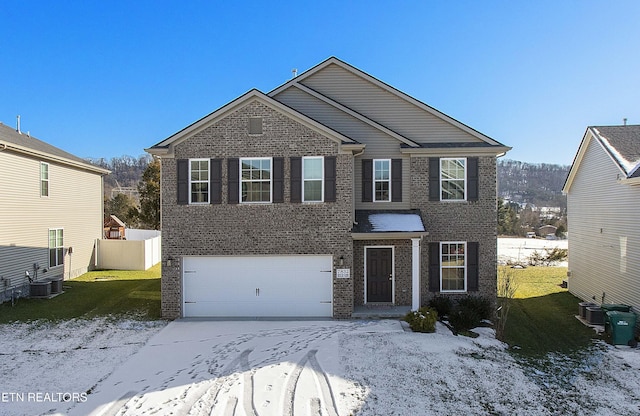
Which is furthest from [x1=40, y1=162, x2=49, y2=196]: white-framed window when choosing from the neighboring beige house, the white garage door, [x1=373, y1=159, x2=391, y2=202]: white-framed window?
[x1=373, y1=159, x2=391, y2=202]: white-framed window

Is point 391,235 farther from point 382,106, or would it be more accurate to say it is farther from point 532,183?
point 532,183

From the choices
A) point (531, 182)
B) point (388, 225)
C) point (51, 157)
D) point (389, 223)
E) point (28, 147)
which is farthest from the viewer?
point (531, 182)

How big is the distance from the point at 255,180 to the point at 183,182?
2465 mm

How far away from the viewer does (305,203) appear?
13.6 m

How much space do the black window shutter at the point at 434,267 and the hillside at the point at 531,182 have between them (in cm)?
8649

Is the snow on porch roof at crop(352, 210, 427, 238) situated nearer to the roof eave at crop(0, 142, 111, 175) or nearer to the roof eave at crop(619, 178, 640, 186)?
the roof eave at crop(619, 178, 640, 186)

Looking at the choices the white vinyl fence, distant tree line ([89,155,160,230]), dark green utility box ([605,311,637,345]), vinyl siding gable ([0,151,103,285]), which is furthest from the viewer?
distant tree line ([89,155,160,230])

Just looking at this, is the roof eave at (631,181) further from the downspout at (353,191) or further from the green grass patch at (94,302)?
the green grass patch at (94,302)

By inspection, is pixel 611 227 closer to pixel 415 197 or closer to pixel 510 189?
pixel 415 197

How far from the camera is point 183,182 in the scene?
1369cm

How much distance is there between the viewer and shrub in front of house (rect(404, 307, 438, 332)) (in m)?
11.8

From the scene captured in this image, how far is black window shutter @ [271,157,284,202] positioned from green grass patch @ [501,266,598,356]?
326 inches

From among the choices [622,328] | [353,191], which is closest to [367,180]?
[353,191]

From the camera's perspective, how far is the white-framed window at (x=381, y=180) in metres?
14.9
